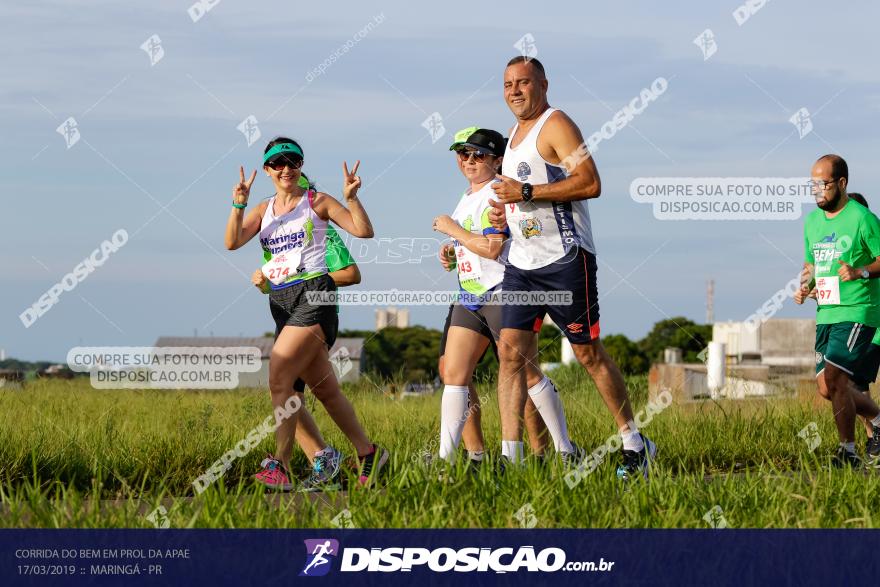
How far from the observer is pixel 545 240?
267 inches

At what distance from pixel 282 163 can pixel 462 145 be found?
3.69 ft

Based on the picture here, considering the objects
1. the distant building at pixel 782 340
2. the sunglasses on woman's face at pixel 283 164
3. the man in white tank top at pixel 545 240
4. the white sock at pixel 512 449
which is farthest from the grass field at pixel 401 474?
the distant building at pixel 782 340

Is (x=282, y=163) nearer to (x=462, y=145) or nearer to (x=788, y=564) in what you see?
(x=462, y=145)

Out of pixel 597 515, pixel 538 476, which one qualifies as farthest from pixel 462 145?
pixel 597 515

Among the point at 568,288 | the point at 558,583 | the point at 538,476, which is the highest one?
the point at 568,288

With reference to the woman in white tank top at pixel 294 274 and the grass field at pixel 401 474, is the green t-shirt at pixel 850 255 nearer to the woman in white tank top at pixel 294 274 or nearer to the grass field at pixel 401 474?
the grass field at pixel 401 474

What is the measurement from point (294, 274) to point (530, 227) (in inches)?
57.6

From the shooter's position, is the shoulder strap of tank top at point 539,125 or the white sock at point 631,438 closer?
the shoulder strap of tank top at point 539,125

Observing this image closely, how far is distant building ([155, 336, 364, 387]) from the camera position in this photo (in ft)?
34.2

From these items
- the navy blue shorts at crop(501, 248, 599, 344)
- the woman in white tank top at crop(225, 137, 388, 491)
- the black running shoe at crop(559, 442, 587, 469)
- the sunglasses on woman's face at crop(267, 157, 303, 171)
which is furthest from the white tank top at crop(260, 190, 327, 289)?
the black running shoe at crop(559, 442, 587, 469)

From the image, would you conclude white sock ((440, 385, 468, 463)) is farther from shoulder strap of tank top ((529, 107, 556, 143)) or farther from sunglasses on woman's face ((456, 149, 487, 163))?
shoulder strap of tank top ((529, 107, 556, 143))

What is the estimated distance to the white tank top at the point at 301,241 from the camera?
23.2 feet

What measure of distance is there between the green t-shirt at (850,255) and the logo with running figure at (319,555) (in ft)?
17.0

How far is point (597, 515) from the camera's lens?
552 centimetres
